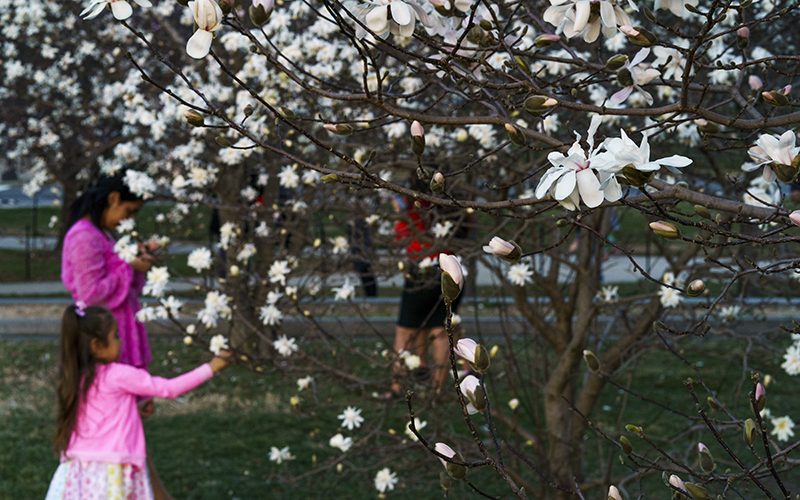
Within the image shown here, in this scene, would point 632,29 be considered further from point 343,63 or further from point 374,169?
point 343,63

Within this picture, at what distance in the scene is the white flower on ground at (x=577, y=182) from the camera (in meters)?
1.04

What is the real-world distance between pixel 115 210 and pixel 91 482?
4.48 ft

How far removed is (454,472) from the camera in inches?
45.8

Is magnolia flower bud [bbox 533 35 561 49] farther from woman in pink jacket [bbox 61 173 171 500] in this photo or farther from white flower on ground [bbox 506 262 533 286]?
woman in pink jacket [bbox 61 173 171 500]

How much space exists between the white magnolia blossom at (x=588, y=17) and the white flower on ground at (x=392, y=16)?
22 cm

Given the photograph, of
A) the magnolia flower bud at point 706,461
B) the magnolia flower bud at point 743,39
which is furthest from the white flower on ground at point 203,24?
the magnolia flower bud at point 706,461

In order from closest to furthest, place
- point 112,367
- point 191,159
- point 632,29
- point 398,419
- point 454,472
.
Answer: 1. point 454,472
2. point 632,29
3. point 112,367
4. point 191,159
5. point 398,419

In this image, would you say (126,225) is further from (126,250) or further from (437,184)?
(437,184)

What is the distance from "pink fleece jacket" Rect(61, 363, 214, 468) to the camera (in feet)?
10.9

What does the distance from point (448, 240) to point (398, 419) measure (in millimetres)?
2349

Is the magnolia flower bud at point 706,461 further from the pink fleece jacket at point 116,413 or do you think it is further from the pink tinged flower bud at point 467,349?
the pink fleece jacket at point 116,413

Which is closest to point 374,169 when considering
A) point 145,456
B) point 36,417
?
point 145,456

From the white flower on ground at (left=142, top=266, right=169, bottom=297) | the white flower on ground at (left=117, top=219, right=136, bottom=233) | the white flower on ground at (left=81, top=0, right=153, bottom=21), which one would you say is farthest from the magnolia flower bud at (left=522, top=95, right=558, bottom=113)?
the white flower on ground at (left=117, top=219, right=136, bottom=233)

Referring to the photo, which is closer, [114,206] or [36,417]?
[114,206]
